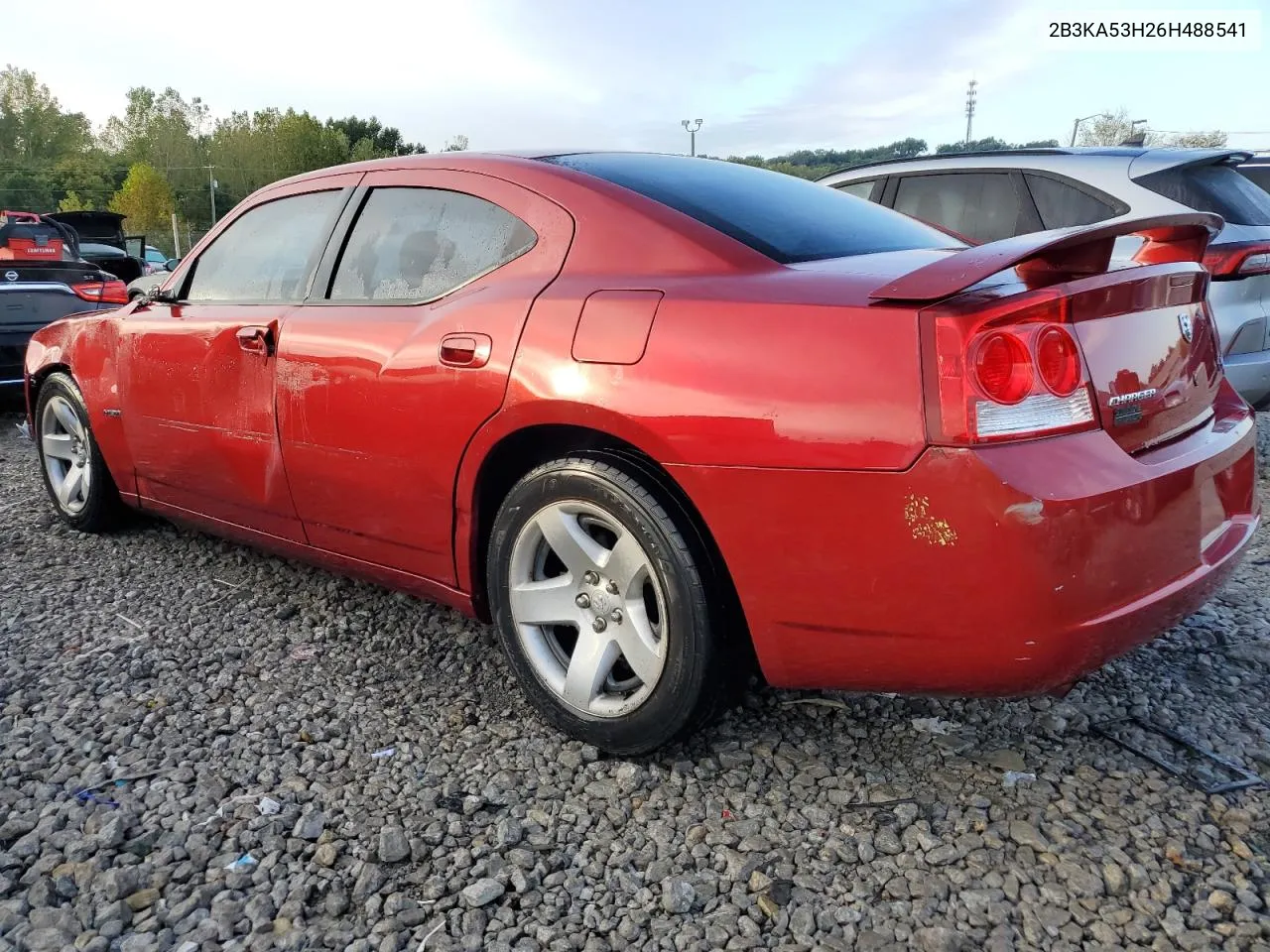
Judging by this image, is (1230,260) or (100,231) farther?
(100,231)

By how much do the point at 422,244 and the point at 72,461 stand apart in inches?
98.8

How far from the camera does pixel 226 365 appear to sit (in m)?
3.27

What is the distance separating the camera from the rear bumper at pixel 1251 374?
4.45 m

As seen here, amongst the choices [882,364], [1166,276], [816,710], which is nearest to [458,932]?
[816,710]

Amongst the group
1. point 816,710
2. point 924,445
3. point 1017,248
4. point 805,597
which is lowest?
point 816,710

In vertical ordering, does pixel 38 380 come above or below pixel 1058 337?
below

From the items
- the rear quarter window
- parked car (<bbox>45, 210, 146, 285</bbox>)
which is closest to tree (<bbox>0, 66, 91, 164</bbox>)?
parked car (<bbox>45, 210, 146, 285</bbox>)

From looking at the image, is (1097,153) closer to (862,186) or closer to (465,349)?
(862,186)

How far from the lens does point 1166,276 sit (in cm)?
214

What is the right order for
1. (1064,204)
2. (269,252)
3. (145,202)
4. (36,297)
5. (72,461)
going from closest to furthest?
(269,252), (72,461), (1064,204), (36,297), (145,202)

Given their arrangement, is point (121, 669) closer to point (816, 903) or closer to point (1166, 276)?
point (816, 903)

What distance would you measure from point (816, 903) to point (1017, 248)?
133 cm

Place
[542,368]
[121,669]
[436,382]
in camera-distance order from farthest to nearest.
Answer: [121,669]
[436,382]
[542,368]

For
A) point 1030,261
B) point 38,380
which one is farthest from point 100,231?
point 1030,261
